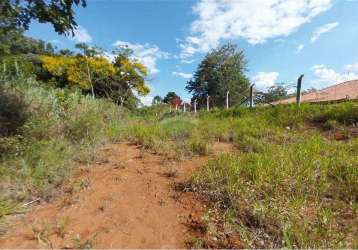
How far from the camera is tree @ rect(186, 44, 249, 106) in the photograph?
83.4 feet

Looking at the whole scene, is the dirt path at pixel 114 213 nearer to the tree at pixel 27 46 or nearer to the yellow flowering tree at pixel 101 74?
the yellow flowering tree at pixel 101 74

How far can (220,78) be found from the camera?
2552 centimetres

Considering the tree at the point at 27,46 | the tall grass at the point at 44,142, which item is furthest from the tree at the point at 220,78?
the tall grass at the point at 44,142

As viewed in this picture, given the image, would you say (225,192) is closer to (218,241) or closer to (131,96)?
(218,241)

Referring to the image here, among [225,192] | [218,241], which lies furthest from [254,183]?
[218,241]

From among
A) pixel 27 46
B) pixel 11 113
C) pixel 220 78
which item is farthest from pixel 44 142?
pixel 27 46

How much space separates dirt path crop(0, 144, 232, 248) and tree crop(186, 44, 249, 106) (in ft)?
73.4

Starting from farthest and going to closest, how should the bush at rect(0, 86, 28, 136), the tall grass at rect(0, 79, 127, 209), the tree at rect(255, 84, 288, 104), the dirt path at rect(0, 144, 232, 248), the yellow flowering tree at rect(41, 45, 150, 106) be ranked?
the yellow flowering tree at rect(41, 45, 150, 106) → the tree at rect(255, 84, 288, 104) → the bush at rect(0, 86, 28, 136) → the tall grass at rect(0, 79, 127, 209) → the dirt path at rect(0, 144, 232, 248)

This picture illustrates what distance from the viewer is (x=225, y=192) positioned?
8.39 ft

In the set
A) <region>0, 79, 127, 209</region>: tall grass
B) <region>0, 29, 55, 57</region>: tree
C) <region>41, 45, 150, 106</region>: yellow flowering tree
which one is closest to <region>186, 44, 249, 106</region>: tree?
<region>41, 45, 150, 106</region>: yellow flowering tree

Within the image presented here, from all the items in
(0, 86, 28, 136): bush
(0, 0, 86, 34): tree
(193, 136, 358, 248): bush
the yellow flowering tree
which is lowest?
(193, 136, 358, 248): bush

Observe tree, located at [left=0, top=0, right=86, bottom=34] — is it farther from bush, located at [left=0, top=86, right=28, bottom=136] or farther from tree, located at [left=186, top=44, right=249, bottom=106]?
tree, located at [left=186, top=44, right=249, bottom=106]

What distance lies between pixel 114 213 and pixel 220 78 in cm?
2407

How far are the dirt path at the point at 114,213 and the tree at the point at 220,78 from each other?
22368 mm
